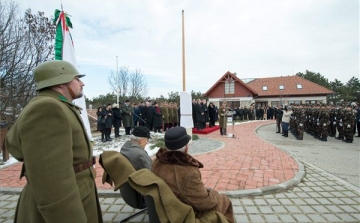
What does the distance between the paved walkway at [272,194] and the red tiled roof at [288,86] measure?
3412cm

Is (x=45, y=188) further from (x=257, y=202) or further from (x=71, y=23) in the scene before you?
(x=71, y=23)

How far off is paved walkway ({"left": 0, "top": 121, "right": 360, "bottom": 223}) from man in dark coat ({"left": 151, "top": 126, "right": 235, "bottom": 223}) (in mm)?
1328

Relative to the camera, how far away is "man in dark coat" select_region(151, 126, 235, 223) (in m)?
2.01

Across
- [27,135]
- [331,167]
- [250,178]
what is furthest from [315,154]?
[27,135]

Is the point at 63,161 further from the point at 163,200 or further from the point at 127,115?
the point at 127,115

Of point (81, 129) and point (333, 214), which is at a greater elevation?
point (81, 129)

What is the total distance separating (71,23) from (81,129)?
11.0 feet

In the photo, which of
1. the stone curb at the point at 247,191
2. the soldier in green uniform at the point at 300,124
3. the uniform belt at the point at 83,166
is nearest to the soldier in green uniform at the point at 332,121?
the soldier in green uniform at the point at 300,124

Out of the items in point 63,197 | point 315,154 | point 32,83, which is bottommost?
point 315,154

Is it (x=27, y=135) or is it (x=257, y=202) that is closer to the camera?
(x=27, y=135)

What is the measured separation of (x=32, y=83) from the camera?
8.71 metres

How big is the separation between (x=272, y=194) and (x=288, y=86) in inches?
1493

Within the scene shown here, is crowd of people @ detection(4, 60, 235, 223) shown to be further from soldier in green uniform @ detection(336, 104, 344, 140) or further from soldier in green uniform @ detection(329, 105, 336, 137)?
soldier in green uniform @ detection(329, 105, 336, 137)

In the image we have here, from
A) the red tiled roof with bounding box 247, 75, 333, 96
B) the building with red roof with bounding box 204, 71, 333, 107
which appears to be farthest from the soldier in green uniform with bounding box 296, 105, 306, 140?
the red tiled roof with bounding box 247, 75, 333, 96
